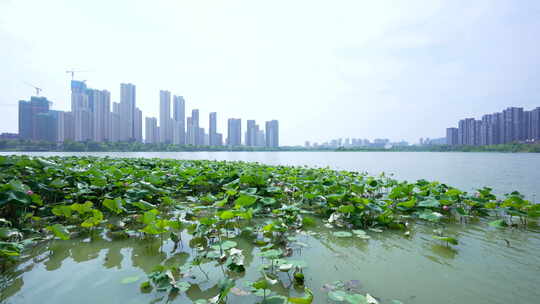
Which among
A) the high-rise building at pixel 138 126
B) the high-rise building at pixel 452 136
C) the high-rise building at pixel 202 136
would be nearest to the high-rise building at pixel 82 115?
the high-rise building at pixel 138 126

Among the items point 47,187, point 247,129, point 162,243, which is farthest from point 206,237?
point 247,129

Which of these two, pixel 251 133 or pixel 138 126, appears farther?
pixel 251 133

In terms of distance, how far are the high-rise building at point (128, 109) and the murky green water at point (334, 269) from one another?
2531 inches

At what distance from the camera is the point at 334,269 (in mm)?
2242

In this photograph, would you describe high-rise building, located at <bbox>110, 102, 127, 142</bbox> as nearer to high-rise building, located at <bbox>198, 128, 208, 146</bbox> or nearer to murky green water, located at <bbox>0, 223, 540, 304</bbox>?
high-rise building, located at <bbox>198, 128, 208, 146</bbox>

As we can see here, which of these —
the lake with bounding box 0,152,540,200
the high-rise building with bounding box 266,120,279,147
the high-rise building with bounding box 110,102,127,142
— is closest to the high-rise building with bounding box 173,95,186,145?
the high-rise building with bounding box 110,102,127,142

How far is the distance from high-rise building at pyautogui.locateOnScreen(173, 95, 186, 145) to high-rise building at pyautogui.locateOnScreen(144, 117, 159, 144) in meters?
5.65

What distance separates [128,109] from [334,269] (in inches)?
2762

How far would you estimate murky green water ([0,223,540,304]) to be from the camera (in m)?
1.80

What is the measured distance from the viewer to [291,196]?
532 centimetres

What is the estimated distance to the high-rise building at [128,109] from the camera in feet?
193

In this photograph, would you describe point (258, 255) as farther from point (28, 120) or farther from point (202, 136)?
point (202, 136)

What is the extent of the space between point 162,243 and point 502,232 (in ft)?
15.3

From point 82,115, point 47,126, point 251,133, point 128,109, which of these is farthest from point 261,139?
point 47,126
